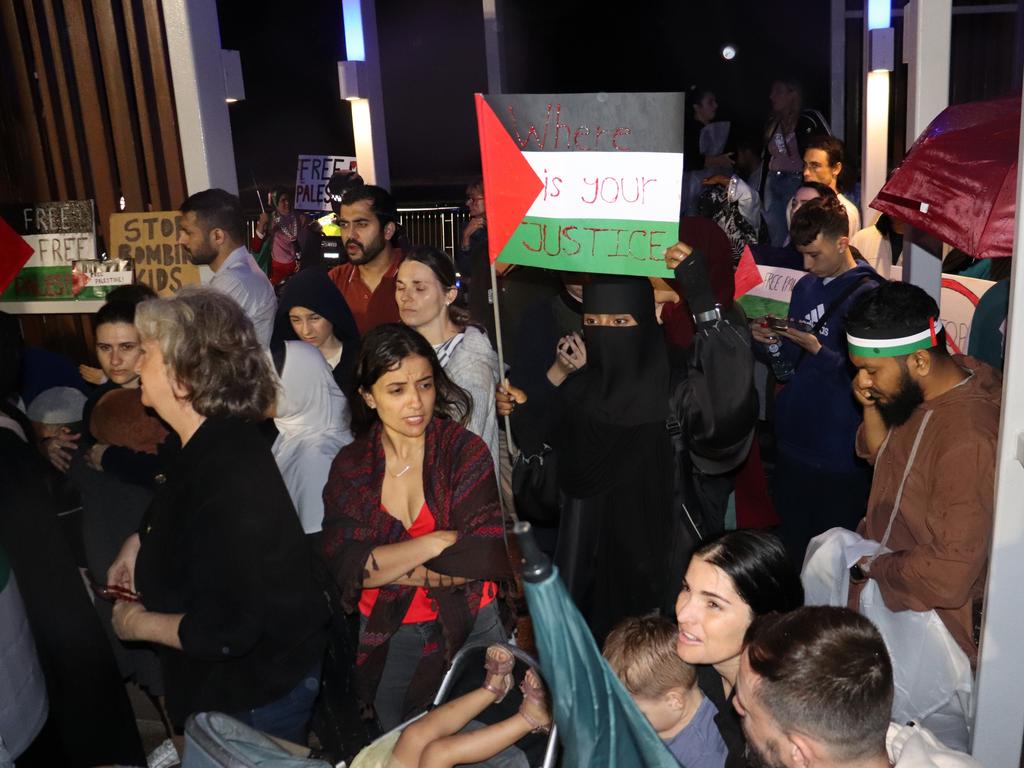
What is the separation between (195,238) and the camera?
201 inches

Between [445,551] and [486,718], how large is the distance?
1.72 feet

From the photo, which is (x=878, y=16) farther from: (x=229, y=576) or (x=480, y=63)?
(x=480, y=63)

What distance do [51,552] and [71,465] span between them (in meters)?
1.15

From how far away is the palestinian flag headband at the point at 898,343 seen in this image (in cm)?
319

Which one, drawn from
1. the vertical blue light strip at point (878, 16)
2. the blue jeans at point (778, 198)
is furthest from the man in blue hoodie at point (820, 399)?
the blue jeans at point (778, 198)

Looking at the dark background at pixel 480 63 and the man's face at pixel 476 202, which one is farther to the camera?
the dark background at pixel 480 63

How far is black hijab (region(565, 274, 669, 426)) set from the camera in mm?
3908

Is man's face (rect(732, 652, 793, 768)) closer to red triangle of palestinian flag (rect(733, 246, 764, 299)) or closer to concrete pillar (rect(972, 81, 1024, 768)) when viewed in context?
concrete pillar (rect(972, 81, 1024, 768))

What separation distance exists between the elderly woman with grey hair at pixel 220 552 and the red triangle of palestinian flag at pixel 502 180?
892 millimetres

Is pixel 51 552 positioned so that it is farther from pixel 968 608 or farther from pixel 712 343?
pixel 968 608

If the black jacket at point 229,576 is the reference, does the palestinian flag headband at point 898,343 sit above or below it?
above

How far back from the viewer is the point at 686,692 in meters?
2.80

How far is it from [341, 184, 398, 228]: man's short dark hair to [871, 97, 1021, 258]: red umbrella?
270 centimetres

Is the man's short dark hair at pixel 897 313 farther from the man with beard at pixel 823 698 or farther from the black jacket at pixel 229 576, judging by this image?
the black jacket at pixel 229 576
